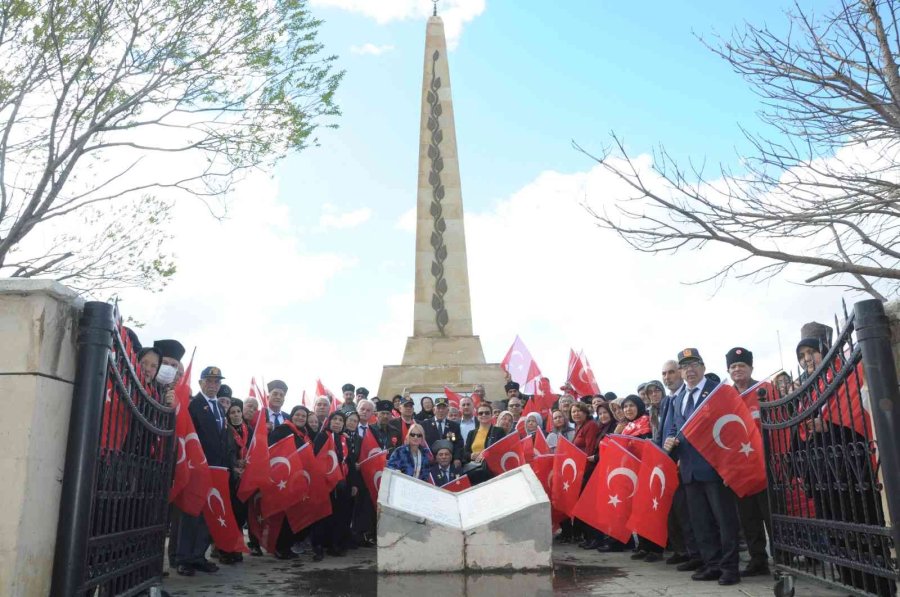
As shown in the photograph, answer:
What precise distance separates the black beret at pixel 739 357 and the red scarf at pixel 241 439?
489 cm

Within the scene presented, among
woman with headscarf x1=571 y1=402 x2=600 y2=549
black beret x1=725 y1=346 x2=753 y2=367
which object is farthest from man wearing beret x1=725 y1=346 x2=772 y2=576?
woman with headscarf x1=571 y1=402 x2=600 y2=549

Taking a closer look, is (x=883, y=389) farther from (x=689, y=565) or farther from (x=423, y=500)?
(x=423, y=500)

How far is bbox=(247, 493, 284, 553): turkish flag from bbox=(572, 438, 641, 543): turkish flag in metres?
3.27

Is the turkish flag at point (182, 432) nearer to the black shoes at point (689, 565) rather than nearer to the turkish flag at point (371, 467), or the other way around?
the turkish flag at point (371, 467)

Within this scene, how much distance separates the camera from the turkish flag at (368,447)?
8508 millimetres

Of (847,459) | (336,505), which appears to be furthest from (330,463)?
(847,459)

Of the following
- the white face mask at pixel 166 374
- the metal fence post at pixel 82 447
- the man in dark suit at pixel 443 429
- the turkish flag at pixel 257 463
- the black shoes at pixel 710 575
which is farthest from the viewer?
the man in dark suit at pixel 443 429

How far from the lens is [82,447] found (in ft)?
11.7

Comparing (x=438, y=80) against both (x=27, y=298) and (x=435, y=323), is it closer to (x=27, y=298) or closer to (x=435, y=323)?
(x=435, y=323)

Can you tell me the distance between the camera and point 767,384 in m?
5.43

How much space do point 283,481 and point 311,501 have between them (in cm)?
47

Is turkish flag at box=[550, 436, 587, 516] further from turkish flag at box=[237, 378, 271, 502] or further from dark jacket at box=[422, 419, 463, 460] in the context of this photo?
turkish flag at box=[237, 378, 271, 502]

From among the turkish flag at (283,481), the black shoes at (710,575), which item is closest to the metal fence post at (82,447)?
the turkish flag at (283,481)

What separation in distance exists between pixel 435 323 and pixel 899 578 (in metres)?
14.4
